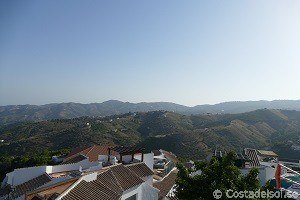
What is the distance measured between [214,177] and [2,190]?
19287 mm

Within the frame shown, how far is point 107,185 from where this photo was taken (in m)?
18.4

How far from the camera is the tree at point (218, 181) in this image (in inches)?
476

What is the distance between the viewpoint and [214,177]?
12.5 m

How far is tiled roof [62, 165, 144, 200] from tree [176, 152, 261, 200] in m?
5.18

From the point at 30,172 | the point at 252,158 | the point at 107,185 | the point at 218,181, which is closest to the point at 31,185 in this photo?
the point at 30,172

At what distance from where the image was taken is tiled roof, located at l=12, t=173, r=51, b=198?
67.7ft

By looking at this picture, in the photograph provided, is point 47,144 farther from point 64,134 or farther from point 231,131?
point 231,131

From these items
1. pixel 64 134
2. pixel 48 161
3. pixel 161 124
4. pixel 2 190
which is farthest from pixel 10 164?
pixel 161 124

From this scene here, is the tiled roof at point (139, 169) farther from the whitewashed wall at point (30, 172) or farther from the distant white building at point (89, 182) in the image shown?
the whitewashed wall at point (30, 172)

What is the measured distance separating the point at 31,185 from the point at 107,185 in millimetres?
6928

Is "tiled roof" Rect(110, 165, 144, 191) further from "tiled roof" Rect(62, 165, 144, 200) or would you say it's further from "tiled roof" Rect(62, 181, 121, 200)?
"tiled roof" Rect(62, 181, 121, 200)

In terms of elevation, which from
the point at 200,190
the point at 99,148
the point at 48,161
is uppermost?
the point at 200,190

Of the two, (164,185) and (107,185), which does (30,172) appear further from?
(164,185)

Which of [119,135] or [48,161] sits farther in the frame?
[119,135]
